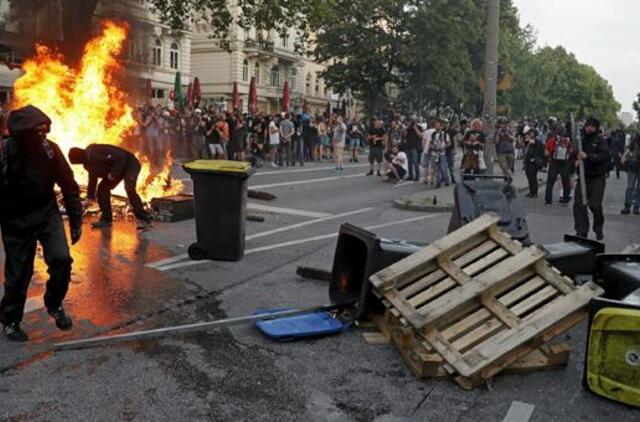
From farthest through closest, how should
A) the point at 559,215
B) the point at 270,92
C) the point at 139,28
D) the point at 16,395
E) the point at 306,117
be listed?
the point at 270,92, the point at 306,117, the point at 139,28, the point at 559,215, the point at 16,395

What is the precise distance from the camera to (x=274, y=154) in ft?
66.9

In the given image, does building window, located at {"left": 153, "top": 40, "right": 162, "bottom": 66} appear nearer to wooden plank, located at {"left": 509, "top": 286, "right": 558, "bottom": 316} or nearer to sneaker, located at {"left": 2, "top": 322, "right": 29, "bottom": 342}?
sneaker, located at {"left": 2, "top": 322, "right": 29, "bottom": 342}

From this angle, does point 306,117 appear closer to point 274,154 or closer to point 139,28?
point 274,154

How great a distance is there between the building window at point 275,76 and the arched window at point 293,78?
2.22m

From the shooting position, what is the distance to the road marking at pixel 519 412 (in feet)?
11.9

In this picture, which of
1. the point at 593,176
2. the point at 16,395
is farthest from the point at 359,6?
the point at 16,395

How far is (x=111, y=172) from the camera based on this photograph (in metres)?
8.91

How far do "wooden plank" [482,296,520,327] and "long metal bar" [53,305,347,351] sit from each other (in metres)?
1.34

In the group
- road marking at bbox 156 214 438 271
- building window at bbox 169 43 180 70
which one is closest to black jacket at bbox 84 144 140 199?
road marking at bbox 156 214 438 271

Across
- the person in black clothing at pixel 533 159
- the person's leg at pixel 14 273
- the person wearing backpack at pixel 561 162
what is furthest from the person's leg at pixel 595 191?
the person's leg at pixel 14 273

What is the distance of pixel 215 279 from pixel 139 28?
1002cm

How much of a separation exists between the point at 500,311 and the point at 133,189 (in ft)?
20.1

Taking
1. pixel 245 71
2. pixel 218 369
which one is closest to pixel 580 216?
pixel 218 369

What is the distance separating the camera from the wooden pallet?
3984mm
